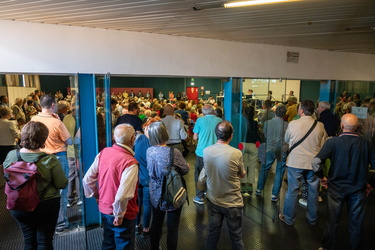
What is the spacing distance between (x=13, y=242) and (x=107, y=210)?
1970 millimetres

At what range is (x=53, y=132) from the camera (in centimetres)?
337

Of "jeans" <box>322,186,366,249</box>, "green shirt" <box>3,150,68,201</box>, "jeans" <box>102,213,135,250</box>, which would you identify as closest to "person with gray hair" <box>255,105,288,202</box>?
"jeans" <box>322,186,366,249</box>

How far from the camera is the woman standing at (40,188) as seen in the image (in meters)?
2.27

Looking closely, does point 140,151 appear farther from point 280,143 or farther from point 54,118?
point 280,143

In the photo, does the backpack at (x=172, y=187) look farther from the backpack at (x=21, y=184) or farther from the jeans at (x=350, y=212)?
the jeans at (x=350, y=212)

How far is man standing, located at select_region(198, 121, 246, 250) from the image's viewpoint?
2461mm

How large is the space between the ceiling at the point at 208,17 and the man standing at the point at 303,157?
1.10m

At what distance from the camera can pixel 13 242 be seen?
11.1ft

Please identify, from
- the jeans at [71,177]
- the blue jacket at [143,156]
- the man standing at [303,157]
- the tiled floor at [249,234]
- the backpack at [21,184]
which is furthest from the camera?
the jeans at [71,177]

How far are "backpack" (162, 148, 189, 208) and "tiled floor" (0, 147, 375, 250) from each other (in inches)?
40.7

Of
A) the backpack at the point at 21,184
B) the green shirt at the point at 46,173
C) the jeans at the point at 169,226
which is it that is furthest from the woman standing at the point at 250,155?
the backpack at the point at 21,184

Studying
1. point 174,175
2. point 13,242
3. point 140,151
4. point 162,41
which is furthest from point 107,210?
point 162,41

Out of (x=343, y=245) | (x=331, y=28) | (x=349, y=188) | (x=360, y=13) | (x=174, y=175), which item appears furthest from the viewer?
(x=331, y=28)

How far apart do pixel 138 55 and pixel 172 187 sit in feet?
7.10
